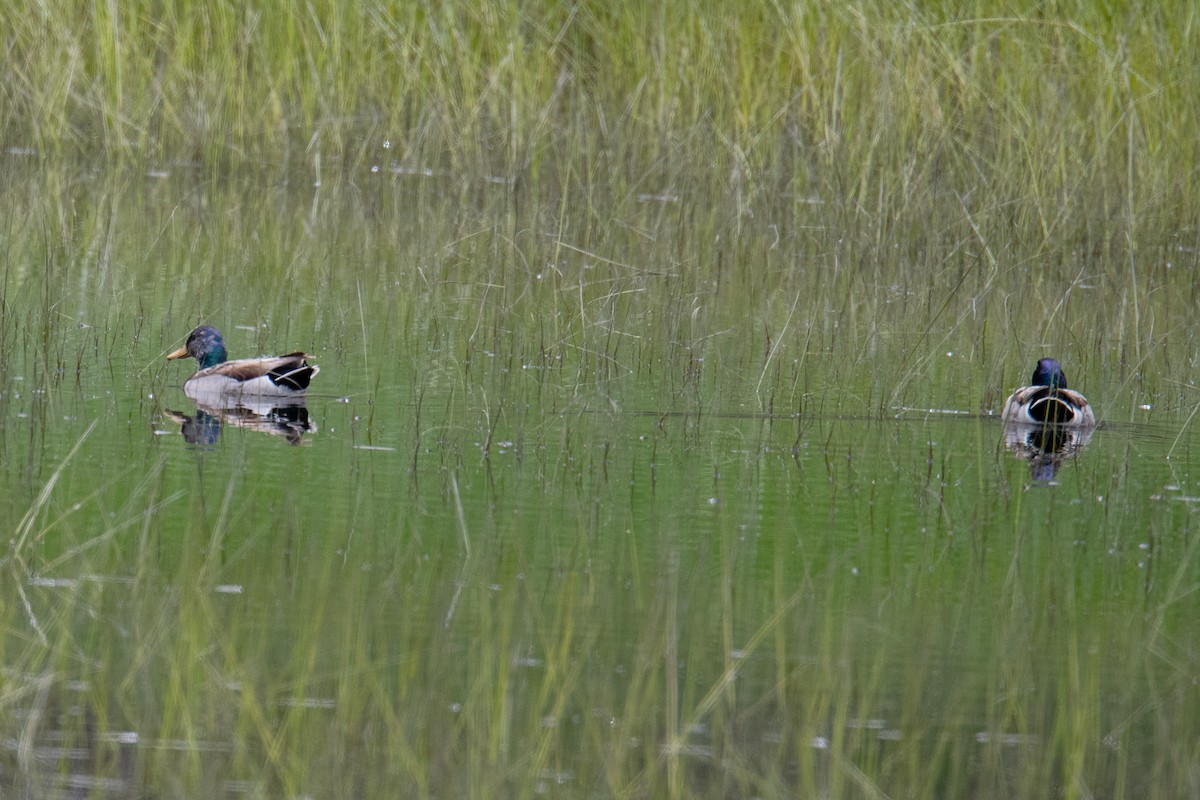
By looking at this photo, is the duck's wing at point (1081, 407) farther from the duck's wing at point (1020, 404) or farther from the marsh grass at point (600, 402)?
the marsh grass at point (600, 402)

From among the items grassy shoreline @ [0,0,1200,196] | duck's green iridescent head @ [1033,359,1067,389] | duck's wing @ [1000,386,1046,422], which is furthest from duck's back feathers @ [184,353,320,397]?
grassy shoreline @ [0,0,1200,196]

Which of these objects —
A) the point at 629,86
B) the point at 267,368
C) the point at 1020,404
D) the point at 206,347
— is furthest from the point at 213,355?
the point at 629,86

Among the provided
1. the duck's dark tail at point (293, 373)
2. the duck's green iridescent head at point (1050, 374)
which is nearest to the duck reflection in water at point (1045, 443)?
the duck's green iridescent head at point (1050, 374)

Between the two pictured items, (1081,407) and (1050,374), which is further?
(1050,374)

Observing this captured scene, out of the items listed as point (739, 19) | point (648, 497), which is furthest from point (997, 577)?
point (739, 19)

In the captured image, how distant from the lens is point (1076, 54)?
12656 mm

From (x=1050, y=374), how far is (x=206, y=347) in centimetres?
315

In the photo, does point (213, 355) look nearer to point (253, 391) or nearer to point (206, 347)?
point (206, 347)

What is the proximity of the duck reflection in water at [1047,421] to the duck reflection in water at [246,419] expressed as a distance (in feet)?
7.81

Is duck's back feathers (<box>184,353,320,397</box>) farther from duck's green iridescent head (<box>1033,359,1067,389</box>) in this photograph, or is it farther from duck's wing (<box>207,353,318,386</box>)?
duck's green iridescent head (<box>1033,359,1067,389</box>)

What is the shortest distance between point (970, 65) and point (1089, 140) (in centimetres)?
82

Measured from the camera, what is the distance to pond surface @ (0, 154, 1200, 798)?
4.07 m

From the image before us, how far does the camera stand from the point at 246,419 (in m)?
7.43

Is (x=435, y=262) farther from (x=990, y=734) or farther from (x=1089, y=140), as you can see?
(x=990, y=734)
